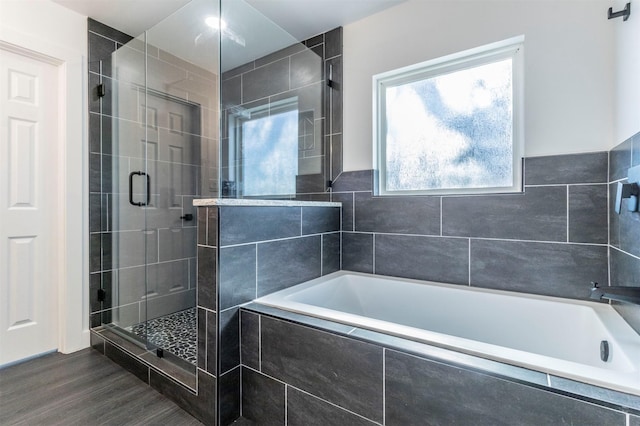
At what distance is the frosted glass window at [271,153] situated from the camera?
2430mm

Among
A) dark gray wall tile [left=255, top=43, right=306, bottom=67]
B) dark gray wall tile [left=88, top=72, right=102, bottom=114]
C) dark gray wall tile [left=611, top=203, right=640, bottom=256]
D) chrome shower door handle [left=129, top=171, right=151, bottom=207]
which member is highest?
dark gray wall tile [left=255, top=43, right=306, bottom=67]

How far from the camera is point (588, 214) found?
5.19 feet

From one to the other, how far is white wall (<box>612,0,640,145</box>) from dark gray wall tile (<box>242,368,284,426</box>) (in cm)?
187

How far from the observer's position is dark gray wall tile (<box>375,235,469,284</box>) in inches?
76.5

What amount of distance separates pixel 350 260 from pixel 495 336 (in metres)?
1.08

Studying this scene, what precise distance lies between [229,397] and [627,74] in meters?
2.36

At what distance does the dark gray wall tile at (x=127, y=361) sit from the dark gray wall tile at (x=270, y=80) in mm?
2057

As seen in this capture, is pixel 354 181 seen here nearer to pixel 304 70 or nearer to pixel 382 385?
pixel 304 70

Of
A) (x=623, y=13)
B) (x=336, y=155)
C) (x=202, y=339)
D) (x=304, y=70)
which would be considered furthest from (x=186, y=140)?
(x=623, y=13)

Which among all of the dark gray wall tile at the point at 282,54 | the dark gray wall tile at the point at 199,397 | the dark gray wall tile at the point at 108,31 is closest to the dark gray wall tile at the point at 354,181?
the dark gray wall tile at the point at 282,54

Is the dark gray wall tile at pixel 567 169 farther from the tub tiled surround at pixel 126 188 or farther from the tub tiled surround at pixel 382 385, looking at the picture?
the tub tiled surround at pixel 126 188

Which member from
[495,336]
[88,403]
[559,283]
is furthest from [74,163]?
[559,283]

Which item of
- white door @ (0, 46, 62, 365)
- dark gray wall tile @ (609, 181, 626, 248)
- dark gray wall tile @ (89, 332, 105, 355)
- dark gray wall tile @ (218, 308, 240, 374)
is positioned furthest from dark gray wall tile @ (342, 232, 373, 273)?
white door @ (0, 46, 62, 365)

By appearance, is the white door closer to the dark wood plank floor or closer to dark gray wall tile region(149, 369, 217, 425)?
the dark wood plank floor
